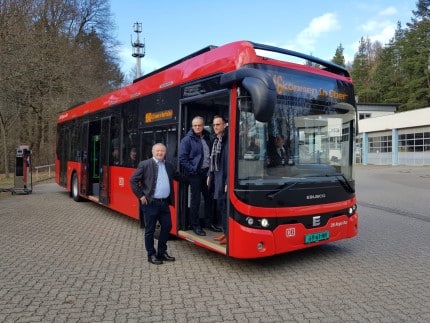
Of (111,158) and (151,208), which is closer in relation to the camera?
(151,208)

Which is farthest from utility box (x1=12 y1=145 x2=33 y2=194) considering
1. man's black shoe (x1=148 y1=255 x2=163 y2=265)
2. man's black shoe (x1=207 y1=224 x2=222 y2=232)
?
man's black shoe (x1=148 y1=255 x2=163 y2=265)

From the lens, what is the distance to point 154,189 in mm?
6055

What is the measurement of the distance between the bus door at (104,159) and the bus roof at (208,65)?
119 centimetres

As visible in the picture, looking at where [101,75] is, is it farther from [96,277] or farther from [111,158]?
[96,277]

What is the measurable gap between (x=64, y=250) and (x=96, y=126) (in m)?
5.07

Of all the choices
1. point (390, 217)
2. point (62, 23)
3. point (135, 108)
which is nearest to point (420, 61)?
point (62, 23)

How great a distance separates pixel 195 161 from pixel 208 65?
144cm

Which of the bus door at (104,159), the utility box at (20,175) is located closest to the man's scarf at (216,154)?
the bus door at (104,159)

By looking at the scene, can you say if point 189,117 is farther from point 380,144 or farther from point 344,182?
point 380,144

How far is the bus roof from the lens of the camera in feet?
18.7

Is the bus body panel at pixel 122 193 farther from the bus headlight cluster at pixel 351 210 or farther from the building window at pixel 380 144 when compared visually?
the building window at pixel 380 144

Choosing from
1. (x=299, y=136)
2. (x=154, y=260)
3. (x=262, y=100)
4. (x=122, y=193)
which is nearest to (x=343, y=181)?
(x=299, y=136)

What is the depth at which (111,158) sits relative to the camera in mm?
10039

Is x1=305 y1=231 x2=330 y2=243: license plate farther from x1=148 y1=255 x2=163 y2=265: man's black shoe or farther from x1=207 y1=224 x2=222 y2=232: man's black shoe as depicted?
x1=148 y1=255 x2=163 y2=265: man's black shoe
